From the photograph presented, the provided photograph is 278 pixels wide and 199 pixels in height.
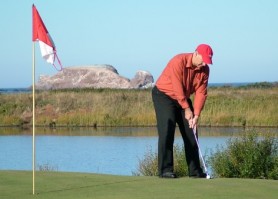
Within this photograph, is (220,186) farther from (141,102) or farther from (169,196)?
(141,102)

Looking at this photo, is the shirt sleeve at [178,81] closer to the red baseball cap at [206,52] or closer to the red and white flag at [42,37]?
the red baseball cap at [206,52]

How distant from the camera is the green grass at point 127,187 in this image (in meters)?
8.37

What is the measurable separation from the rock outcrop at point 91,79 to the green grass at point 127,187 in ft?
284

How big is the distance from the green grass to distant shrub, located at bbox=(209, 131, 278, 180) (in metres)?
4.21

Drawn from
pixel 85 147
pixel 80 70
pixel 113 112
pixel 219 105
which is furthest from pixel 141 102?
pixel 80 70

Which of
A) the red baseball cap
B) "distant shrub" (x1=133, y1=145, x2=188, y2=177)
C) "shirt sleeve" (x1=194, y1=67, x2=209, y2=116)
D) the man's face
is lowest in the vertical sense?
"distant shrub" (x1=133, y1=145, x2=188, y2=177)

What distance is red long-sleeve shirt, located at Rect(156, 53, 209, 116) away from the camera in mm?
9469

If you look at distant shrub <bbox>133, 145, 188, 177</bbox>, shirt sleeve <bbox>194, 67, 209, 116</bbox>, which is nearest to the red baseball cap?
shirt sleeve <bbox>194, 67, 209, 116</bbox>

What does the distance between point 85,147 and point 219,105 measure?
1515 cm

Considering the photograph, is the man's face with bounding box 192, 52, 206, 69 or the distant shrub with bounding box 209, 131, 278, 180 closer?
the man's face with bounding box 192, 52, 206, 69

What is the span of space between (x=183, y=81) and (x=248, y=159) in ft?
15.0

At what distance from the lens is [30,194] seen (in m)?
8.60

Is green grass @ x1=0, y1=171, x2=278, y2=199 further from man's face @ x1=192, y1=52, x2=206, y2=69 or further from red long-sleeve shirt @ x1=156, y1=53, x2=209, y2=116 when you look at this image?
man's face @ x1=192, y1=52, x2=206, y2=69

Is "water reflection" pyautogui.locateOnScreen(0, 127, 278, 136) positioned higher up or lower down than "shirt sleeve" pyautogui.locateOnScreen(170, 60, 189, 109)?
lower down
